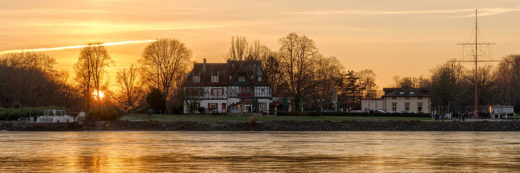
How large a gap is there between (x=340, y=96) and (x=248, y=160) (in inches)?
5127

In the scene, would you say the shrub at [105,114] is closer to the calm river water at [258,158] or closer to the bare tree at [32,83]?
the bare tree at [32,83]

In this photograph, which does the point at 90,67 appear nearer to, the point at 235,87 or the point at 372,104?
the point at 235,87

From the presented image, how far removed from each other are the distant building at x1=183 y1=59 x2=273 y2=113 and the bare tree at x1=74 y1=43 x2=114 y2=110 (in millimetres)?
16125

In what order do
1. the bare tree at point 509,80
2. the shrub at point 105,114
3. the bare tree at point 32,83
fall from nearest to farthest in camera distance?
the shrub at point 105,114 → the bare tree at point 32,83 → the bare tree at point 509,80

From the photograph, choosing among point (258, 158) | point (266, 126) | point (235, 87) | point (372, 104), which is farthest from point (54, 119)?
point (372, 104)

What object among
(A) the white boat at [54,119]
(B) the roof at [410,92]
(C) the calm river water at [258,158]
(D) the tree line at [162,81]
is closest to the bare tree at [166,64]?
(D) the tree line at [162,81]

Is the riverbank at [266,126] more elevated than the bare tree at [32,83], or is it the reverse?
the bare tree at [32,83]

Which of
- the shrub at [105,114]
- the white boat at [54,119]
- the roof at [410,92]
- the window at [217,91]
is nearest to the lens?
the shrub at [105,114]

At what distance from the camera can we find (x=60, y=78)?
13038 centimetres

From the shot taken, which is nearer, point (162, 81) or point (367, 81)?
point (162, 81)

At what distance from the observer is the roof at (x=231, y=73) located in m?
127

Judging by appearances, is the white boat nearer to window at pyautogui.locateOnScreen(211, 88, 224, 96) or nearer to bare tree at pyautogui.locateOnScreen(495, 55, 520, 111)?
window at pyautogui.locateOnScreen(211, 88, 224, 96)

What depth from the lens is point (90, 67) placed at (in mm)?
116438

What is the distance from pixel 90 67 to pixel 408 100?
66.6 m
